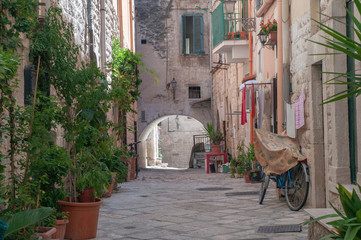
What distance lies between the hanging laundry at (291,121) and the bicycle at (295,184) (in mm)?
563

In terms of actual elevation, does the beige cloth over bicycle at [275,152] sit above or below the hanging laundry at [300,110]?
below

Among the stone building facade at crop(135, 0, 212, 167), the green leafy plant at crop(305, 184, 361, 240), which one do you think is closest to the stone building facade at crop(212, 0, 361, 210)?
the green leafy plant at crop(305, 184, 361, 240)

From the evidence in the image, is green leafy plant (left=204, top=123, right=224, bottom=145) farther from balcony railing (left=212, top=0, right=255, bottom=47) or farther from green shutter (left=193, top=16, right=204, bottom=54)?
balcony railing (left=212, top=0, right=255, bottom=47)

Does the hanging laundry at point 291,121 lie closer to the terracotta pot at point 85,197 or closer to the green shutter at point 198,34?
the terracotta pot at point 85,197

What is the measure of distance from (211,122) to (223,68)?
426 centimetres

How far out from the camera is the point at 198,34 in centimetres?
2234

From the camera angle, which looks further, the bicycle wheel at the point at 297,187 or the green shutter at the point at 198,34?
the green shutter at the point at 198,34

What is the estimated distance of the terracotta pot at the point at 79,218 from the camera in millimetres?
5676

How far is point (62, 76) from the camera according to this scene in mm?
5766

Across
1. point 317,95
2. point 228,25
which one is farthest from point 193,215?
point 228,25

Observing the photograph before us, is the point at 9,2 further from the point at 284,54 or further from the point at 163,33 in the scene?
the point at 163,33

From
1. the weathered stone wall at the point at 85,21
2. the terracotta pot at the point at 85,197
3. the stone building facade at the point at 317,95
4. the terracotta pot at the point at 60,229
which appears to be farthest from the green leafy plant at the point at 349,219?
the weathered stone wall at the point at 85,21

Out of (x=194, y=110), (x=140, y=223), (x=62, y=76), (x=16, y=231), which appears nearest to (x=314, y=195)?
(x=140, y=223)

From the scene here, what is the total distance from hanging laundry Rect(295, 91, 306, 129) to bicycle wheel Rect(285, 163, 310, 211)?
0.59 m
